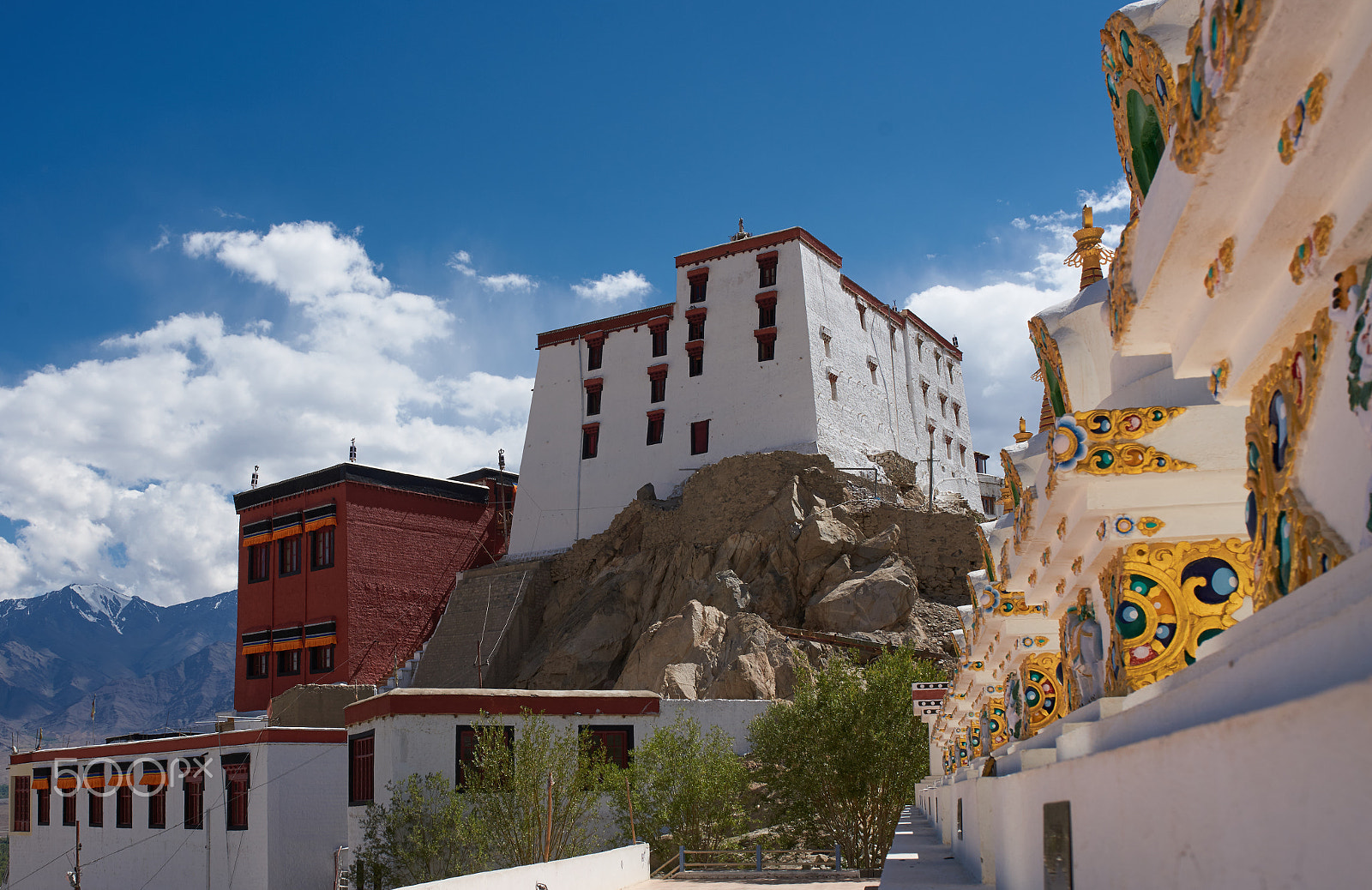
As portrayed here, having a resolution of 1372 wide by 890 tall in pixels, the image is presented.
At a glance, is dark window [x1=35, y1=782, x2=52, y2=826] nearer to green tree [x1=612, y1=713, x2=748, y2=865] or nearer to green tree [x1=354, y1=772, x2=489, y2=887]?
green tree [x1=354, y1=772, x2=489, y2=887]

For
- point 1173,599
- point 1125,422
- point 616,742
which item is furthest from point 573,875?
point 1125,422

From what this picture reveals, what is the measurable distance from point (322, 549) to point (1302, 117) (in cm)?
3534

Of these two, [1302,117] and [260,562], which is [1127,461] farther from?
[260,562]

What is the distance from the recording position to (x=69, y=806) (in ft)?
88.5

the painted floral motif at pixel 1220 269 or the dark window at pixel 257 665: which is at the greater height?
the painted floral motif at pixel 1220 269

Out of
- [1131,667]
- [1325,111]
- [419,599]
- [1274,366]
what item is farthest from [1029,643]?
[419,599]

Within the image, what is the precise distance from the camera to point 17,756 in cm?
2928

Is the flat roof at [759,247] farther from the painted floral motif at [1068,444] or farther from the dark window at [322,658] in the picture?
the painted floral motif at [1068,444]

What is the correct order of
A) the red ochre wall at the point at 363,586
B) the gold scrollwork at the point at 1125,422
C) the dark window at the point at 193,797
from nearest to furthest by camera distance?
1. the gold scrollwork at the point at 1125,422
2. the dark window at the point at 193,797
3. the red ochre wall at the point at 363,586

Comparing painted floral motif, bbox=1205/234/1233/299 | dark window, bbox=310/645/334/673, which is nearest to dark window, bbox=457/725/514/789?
dark window, bbox=310/645/334/673

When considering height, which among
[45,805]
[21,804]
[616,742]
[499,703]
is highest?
[499,703]

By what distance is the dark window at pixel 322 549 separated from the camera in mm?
Answer: 34906

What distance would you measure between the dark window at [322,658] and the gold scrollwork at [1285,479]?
3350 cm

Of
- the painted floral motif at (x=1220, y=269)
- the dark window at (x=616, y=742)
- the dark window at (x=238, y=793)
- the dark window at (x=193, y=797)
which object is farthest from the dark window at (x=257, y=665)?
the painted floral motif at (x=1220, y=269)
